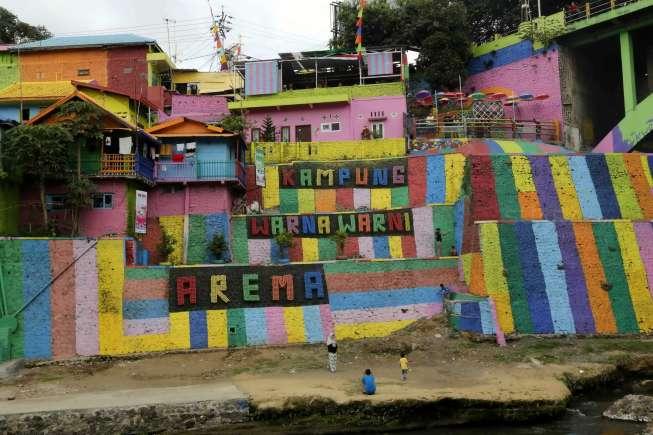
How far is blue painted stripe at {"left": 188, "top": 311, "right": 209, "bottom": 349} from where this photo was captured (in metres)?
23.2

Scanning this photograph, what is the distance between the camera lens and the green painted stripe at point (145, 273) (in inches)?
934

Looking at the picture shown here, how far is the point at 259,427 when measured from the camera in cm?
1727

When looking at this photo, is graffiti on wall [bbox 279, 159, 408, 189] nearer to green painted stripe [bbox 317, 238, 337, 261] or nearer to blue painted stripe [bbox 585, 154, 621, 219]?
green painted stripe [bbox 317, 238, 337, 261]

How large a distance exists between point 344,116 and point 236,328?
655 inches

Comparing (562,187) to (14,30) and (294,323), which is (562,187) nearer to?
(294,323)

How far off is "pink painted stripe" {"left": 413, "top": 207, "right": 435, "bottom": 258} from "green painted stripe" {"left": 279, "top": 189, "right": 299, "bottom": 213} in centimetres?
571

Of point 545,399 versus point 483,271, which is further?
point 483,271

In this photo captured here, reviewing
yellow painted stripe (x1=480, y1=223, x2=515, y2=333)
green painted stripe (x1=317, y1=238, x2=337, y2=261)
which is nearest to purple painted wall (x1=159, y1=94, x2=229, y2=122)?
green painted stripe (x1=317, y1=238, x2=337, y2=261)

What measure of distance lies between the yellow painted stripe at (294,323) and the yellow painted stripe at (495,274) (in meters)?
7.14

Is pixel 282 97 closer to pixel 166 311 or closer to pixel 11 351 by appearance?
pixel 166 311

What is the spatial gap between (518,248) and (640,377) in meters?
6.27

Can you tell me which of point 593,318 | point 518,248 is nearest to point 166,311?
point 518,248

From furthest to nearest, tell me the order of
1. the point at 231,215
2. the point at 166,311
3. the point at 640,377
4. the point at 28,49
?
the point at 28,49
the point at 231,215
the point at 166,311
the point at 640,377

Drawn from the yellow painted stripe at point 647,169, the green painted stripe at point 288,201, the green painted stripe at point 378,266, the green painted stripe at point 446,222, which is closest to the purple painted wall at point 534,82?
the yellow painted stripe at point 647,169
